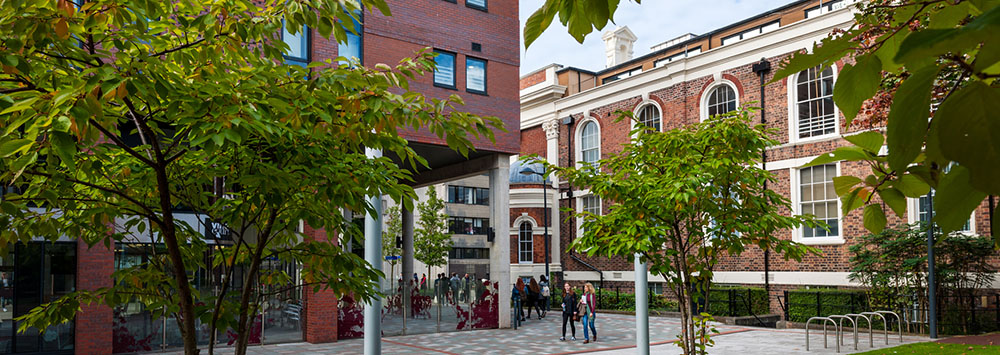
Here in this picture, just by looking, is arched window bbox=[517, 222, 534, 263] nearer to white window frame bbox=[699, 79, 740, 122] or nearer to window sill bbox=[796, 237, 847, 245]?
white window frame bbox=[699, 79, 740, 122]

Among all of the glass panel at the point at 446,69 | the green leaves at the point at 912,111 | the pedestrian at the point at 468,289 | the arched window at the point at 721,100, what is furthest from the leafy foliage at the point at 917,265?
the green leaves at the point at 912,111

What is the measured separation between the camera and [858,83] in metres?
1.25

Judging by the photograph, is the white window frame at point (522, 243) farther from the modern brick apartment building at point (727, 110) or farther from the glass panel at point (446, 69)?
the glass panel at point (446, 69)

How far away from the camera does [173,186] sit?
5.83 meters

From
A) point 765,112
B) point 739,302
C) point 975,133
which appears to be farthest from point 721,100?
point 975,133

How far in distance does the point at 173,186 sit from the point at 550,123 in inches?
1371

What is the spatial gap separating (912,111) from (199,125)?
3977 millimetres

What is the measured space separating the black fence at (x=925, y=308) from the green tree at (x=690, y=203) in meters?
14.6

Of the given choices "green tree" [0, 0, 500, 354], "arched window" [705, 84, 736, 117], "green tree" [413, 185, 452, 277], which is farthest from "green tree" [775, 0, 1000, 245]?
"green tree" [413, 185, 452, 277]

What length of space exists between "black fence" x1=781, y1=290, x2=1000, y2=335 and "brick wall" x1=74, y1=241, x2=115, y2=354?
65.5 feet

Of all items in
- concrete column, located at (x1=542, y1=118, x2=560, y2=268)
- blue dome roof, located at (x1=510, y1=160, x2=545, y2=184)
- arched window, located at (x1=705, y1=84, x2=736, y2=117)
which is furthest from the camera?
blue dome roof, located at (x1=510, y1=160, x2=545, y2=184)

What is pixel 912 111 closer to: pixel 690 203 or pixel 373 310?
pixel 690 203

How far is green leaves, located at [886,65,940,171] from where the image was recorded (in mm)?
924

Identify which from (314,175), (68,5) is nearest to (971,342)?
(314,175)
